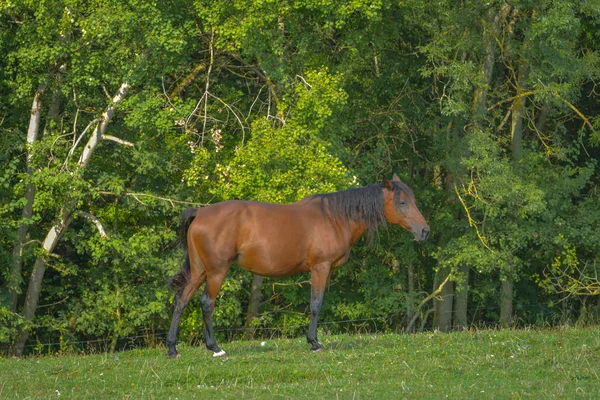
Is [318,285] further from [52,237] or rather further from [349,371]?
[52,237]

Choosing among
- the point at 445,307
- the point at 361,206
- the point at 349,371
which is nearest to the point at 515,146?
the point at 445,307

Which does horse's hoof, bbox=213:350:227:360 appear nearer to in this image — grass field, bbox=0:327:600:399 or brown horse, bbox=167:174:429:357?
grass field, bbox=0:327:600:399

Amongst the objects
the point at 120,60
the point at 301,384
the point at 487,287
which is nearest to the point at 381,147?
the point at 487,287

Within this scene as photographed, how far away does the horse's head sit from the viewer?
565 inches

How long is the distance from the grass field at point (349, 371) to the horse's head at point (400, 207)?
1.56 metres

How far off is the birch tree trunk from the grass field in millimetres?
10126

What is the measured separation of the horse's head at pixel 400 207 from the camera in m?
14.4

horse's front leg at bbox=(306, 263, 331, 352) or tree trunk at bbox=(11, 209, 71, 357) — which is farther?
tree trunk at bbox=(11, 209, 71, 357)

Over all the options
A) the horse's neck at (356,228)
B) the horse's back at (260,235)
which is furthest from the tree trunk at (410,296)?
the horse's back at (260,235)

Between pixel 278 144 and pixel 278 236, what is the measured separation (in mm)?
8170

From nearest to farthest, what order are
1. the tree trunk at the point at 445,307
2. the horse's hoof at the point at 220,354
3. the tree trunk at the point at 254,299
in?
the horse's hoof at the point at 220,354, the tree trunk at the point at 254,299, the tree trunk at the point at 445,307

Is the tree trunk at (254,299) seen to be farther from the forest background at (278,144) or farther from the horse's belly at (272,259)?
the horse's belly at (272,259)

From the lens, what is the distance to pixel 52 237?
25.1 metres

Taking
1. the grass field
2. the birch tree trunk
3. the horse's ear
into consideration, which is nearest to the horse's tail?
the grass field
